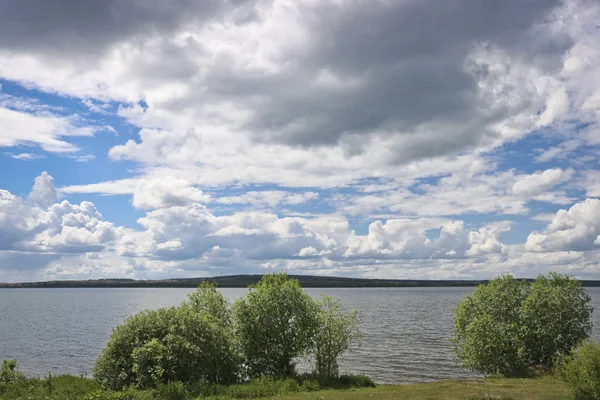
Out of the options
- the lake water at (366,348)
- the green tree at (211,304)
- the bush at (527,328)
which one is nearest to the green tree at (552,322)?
the bush at (527,328)

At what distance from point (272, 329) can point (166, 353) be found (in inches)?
435

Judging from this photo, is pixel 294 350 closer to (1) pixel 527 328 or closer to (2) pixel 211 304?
(2) pixel 211 304

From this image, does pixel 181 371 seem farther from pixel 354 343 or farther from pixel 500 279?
pixel 354 343

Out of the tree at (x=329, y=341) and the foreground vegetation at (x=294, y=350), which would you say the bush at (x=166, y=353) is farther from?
the tree at (x=329, y=341)

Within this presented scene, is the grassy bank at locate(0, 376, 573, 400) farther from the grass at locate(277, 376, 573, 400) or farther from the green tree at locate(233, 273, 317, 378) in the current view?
the green tree at locate(233, 273, 317, 378)

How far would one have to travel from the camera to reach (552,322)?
5125 centimetres

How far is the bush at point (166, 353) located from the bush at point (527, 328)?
1079 inches

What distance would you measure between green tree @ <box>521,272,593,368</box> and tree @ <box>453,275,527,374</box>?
1339mm

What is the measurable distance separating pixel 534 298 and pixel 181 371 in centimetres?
3896

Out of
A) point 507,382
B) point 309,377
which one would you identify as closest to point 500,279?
point 507,382

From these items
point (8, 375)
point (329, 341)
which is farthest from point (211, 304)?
point (8, 375)

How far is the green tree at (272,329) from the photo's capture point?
148 ft

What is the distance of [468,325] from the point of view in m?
54.5

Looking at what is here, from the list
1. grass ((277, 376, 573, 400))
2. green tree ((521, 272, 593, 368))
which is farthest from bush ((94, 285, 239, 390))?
green tree ((521, 272, 593, 368))
